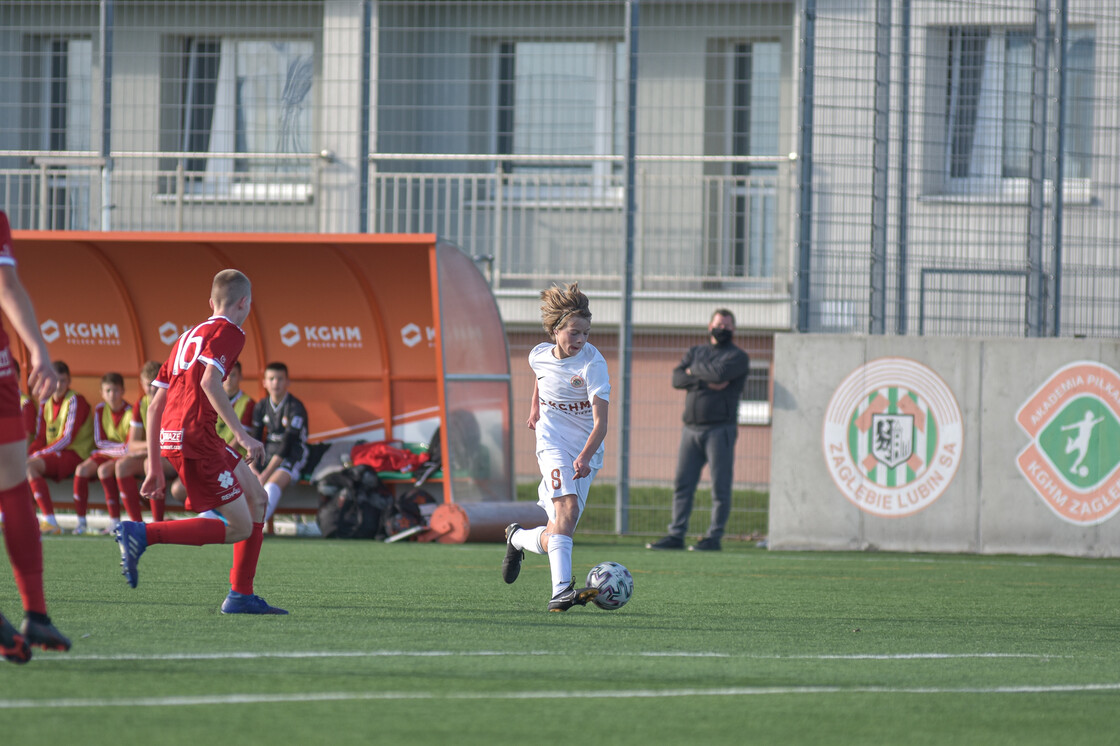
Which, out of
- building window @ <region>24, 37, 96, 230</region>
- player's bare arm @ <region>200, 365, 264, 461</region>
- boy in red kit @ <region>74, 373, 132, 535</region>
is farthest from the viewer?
building window @ <region>24, 37, 96, 230</region>

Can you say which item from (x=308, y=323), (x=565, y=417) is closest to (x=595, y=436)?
(x=565, y=417)

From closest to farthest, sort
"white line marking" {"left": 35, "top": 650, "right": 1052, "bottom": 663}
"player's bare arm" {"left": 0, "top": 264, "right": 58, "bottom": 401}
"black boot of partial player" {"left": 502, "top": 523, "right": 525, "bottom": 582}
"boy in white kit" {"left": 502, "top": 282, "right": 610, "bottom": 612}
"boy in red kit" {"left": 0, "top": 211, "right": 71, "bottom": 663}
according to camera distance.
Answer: "player's bare arm" {"left": 0, "top": 264, "right": 58, "bottom": 401}, "boy in red kit" {"left": 0, "top": 211, "right": 71, "bottom": 663}, "white line marking" {"left": 35, "top": 650, "right": 1052, "bottom": 663}, "boy in white kit" {"left": 502, "top": 282, "right": 610, "bottom": 612}, "black boot of partial player" {"left": 502, "top": 523, "right": 525, "bottom": 582}

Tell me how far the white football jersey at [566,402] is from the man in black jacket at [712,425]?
4.92 metres

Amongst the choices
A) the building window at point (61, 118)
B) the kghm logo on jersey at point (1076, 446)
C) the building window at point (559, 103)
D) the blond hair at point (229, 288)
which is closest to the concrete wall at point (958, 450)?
the kghm logo on jersey at point (1076, 446)

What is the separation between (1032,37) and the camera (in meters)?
12.9

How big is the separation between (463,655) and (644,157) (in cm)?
992

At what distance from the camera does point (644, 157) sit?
14445 millimetres

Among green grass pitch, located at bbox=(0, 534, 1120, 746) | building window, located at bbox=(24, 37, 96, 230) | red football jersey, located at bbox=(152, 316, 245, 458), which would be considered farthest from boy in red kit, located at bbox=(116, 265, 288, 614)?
building window, located at bbox=(24, 37, 96, 230)

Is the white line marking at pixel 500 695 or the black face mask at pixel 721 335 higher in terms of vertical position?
the black face mask at pixel 721 335

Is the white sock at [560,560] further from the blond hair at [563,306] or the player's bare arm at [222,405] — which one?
the player's bare arm at [222,405]

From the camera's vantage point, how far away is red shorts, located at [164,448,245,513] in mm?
6316

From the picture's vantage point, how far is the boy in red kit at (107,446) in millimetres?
12383

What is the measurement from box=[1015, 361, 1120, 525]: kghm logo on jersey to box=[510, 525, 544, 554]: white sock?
19.8 ft

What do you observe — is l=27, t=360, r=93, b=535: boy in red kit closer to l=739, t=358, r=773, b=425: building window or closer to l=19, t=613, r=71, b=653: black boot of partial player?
l=739, t=358, r=773, b=425: building window
